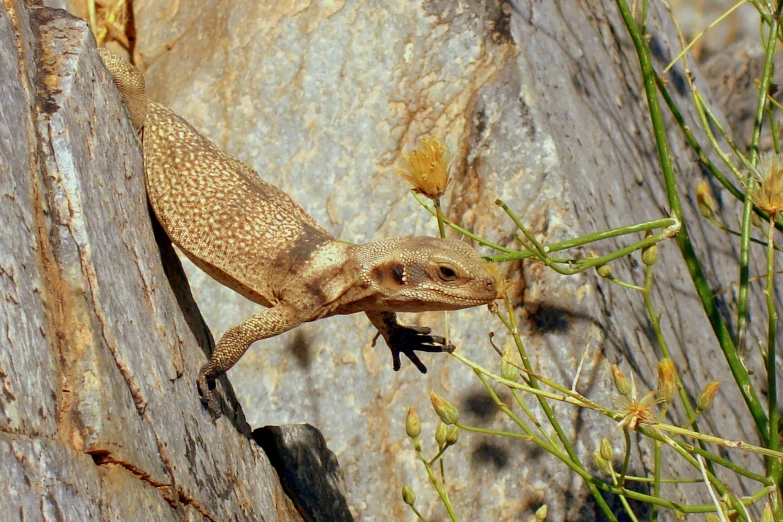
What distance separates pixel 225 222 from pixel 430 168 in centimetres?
111

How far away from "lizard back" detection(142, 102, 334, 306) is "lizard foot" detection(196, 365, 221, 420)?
16.7 inches

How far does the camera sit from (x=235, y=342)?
3.39 meters

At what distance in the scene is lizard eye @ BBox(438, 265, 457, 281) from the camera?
10.6 ft

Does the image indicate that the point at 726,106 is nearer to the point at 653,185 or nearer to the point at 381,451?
the point at 653,185

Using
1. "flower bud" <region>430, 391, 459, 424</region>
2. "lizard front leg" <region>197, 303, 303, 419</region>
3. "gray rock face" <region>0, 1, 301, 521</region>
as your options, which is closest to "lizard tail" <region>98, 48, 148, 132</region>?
"gray rock face" <region>0, 1, 301, 521</region>

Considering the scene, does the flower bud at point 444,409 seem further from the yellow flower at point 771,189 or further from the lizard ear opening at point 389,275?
the yellow flower at point 771,189

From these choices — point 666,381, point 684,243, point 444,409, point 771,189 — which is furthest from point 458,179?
point 666,381

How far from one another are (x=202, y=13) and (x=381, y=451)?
3.11 meters

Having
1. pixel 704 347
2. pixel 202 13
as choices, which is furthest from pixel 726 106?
pixel 202 13

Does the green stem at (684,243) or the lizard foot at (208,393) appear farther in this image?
the lizard foot at (208,393)

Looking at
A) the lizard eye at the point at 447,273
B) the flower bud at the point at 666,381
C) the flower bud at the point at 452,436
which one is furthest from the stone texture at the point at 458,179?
the flower bud at the point at 666,381

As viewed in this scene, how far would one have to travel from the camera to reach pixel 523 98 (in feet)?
14.9

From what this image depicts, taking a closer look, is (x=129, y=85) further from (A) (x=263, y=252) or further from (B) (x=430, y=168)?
(B) (x=430, y=168)

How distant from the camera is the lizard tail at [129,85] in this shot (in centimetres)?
367
